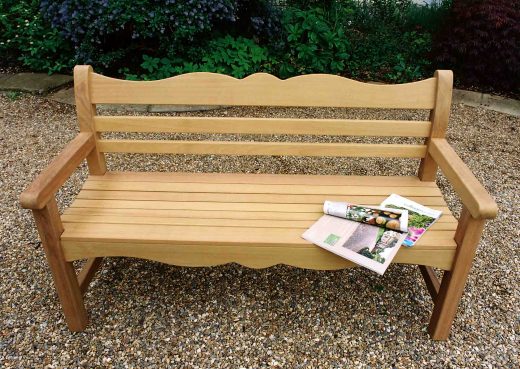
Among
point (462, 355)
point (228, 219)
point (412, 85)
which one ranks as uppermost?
point (412, 85)

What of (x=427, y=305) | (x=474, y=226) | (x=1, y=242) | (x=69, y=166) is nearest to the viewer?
(x=474, y=226)

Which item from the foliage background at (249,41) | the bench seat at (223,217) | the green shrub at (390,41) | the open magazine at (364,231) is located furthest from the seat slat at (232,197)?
the green shrub at (390,41)

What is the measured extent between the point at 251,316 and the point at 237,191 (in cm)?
67

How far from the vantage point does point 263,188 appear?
2.39 meters

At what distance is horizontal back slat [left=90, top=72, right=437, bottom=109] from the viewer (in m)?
2.33

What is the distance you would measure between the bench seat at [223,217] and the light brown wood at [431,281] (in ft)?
1.35

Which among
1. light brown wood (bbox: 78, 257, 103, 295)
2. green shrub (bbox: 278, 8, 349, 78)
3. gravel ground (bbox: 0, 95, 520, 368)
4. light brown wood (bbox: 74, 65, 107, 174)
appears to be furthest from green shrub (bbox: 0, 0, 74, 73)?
light brown wood (bbox: 78, 257, 103, 295)

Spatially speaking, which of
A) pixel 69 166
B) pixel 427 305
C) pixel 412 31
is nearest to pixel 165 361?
pixel 69 166

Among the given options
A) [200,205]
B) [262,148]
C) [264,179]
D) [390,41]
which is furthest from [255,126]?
[390,41]

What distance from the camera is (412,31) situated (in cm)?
622

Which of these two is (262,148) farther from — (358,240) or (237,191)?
(358,240)

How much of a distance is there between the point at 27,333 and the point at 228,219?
3.90 feet

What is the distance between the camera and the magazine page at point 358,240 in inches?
74.2

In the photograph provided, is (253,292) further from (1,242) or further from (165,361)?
(1,242)
